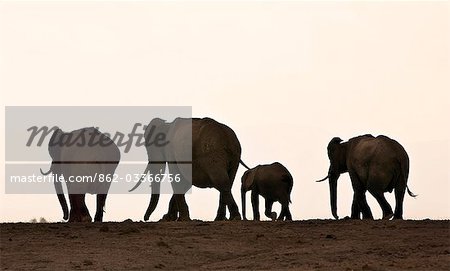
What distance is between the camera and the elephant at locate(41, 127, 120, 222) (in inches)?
880

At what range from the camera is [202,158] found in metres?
22.0

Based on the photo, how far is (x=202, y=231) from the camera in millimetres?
17609

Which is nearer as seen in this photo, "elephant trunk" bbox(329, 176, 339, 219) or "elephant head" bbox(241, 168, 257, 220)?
"elephant trunk" bbox(329, 176, 339, 219)

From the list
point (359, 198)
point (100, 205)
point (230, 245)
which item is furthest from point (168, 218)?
point (230, 245)

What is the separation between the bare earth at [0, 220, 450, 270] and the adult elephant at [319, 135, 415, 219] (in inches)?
175

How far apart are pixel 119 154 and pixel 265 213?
12.1 m

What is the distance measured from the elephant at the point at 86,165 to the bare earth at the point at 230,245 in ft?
11.2

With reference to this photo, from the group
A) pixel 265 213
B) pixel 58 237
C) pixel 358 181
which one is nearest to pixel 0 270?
pixel 58 237

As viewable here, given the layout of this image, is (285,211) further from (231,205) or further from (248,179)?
(231,205)

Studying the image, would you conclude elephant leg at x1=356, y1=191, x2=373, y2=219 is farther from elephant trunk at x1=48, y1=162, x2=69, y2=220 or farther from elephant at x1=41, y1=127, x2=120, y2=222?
elephant trunk at x1=48, y1=162, x2=69, y2=220

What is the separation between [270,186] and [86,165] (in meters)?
11.1

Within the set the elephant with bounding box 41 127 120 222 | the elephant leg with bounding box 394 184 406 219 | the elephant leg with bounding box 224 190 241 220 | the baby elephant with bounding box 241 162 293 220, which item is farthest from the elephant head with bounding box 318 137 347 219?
the elephant with bounding box 41 127 120 222

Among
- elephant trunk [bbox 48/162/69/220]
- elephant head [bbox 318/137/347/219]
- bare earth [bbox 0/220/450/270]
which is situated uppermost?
elephant head [bbox 318/137/347/219]

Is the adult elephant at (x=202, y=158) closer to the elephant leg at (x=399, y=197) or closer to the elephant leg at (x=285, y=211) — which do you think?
the elephant leg at (x=399, y=197)
